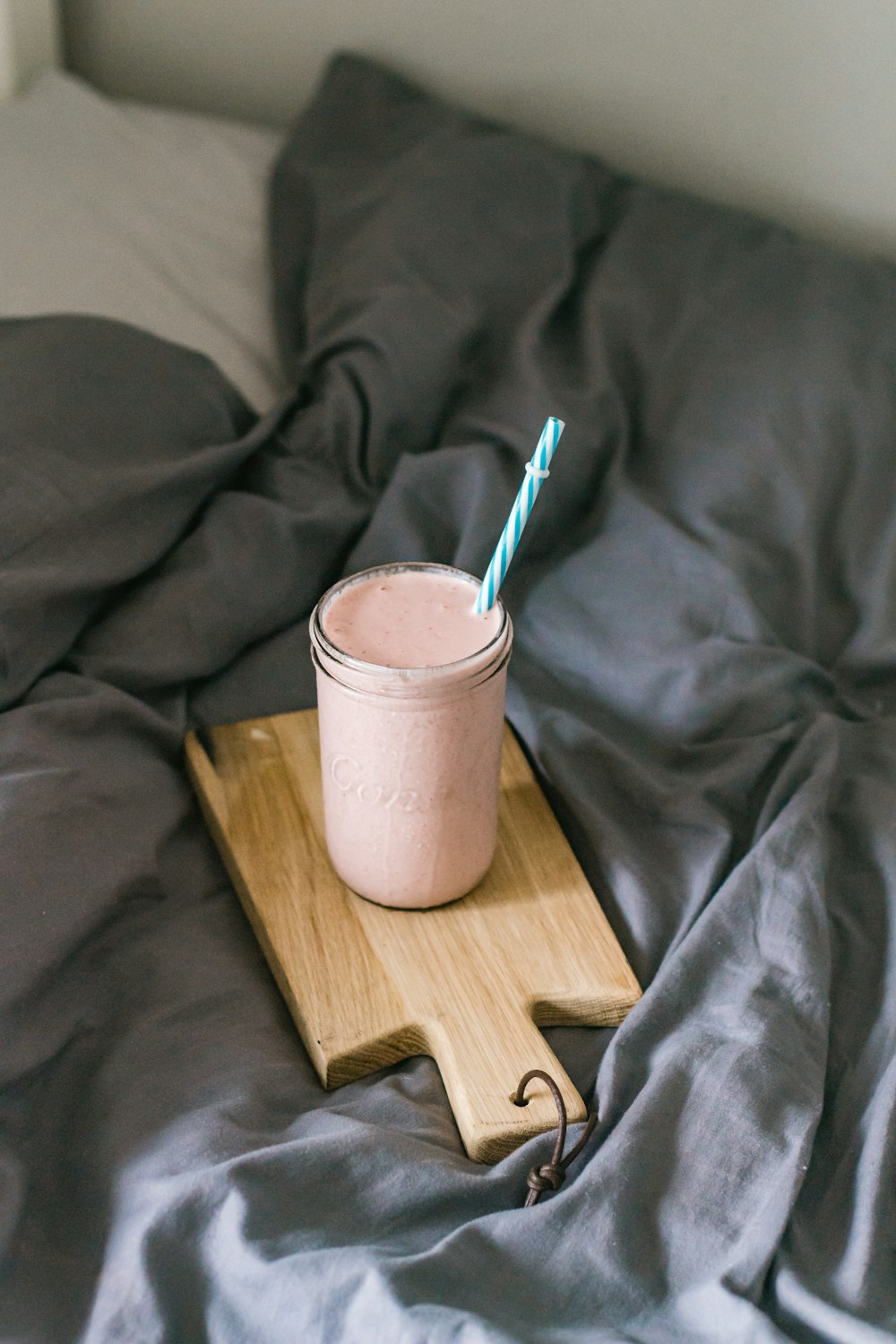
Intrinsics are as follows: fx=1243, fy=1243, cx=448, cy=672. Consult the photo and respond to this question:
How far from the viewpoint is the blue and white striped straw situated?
57cm

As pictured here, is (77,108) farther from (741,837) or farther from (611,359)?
(741,837)

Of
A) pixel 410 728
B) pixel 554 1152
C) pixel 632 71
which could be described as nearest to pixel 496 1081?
pixel 554 1152

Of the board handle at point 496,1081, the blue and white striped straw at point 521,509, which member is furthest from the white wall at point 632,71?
the board handle at point 496,1081

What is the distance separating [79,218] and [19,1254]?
756mm

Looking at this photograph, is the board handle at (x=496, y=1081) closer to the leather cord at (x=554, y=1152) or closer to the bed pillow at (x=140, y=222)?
the leather cord at (x=554, y=1152)

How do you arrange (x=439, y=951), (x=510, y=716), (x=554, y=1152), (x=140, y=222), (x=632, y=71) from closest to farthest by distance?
(x=554, y=1152) < (x=439, y=951) < (x=510, y=716) < (x=140, y=222) < (x=632, y=71)

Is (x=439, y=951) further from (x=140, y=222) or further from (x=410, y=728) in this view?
(x=140, y=222)

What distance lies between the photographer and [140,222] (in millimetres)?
1001

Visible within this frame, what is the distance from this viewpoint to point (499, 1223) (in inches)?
20.4

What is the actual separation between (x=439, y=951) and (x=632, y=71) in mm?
840

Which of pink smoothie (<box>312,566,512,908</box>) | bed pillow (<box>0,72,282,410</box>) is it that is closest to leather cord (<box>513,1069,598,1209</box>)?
pink smoothie (<box>312,566,512,908</box>)

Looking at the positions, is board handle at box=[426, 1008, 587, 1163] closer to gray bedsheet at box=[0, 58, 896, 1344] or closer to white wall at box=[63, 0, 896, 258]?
gray bedsheet at box=[0, 58, 896, 1344]

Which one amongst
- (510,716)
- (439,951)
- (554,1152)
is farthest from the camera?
(510,716)

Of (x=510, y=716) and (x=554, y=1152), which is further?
(x=510, y=716)
